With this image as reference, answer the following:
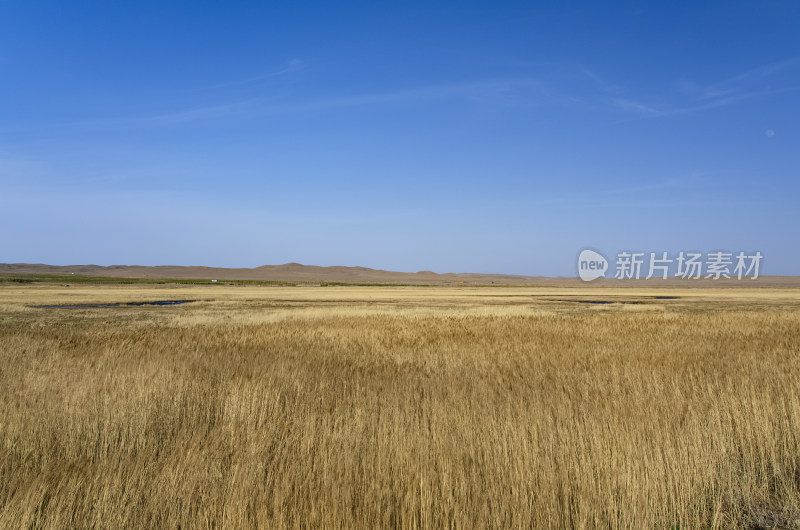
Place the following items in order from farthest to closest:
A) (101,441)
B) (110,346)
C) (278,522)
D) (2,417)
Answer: (110,346) → (2,417) → (101,441) → (278,522)

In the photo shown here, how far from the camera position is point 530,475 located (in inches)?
202

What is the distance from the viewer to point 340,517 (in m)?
4.54

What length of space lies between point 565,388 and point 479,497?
4.56m

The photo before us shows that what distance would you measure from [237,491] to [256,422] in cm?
279

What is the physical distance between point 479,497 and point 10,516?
13.3 feet

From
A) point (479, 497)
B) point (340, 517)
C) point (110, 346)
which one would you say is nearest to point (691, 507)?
point (479, 497)

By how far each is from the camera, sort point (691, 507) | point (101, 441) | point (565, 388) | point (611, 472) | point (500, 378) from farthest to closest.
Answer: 1. point (500, 378)
2. point (565, 388)
3. point (101, 441)
4. point (611, 472)
5. point (691, 507)

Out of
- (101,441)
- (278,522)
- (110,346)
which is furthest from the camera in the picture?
(110,346)

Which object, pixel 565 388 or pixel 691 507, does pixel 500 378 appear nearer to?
pixel 565 388

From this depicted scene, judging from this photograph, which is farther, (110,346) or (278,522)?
(110,346)

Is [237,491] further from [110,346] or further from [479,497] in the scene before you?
[110,346]

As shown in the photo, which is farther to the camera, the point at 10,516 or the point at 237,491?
the point at 237,491

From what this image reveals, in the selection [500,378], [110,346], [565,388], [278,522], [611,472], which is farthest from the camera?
[110,346]

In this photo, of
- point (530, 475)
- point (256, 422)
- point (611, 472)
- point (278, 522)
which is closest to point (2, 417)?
point (256, 422)
